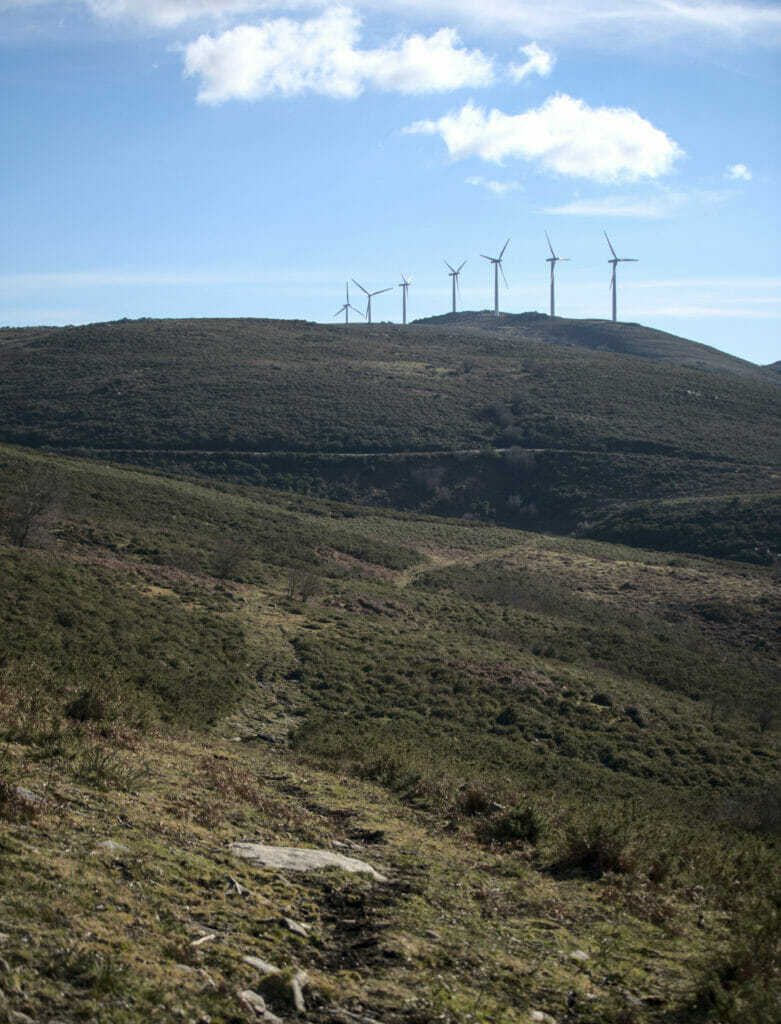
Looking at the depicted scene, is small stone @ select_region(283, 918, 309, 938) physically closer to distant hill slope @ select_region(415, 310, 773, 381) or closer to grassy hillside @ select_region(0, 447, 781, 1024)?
grassy hillside @ select_region(0, 447, 781, 1024)

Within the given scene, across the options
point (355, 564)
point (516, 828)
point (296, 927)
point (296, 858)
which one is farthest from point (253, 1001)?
point (355, 564)

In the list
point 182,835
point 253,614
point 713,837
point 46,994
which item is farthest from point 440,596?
point 46,994

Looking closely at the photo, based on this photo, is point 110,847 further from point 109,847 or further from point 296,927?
point 296,927

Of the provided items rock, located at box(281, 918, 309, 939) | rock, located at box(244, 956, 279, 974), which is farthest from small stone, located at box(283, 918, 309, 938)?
rock, located at box(244, 956, 279, 974)

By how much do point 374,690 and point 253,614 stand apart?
6.88 meters

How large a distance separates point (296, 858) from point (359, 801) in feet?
9.40

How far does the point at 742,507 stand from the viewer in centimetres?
6206

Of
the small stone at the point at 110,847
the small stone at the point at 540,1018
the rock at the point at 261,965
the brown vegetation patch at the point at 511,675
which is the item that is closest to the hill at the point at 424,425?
the brown vegetation patch at the point at 511,675

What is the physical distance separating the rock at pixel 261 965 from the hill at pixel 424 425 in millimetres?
55804

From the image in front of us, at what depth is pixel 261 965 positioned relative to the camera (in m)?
5.25

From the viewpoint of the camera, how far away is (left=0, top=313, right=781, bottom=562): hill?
70375 millimetres

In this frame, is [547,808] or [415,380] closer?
[547,808]

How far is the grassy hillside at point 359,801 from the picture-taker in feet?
17.3

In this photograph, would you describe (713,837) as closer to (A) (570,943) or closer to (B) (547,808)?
(B) (547,808)
